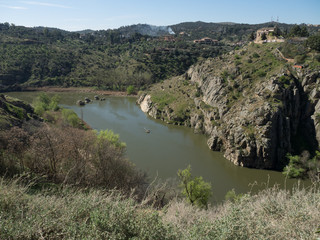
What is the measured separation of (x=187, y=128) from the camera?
173 ft

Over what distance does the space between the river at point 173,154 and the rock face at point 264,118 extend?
234 centimetres

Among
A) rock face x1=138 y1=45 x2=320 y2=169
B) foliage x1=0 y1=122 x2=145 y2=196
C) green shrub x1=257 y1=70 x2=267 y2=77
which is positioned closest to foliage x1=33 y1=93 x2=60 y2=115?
foliage x1=0 y1=122 x2=145 y2=196

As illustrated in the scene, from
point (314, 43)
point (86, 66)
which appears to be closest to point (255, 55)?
point (314, 43)

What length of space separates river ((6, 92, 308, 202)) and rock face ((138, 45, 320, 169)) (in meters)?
2.34

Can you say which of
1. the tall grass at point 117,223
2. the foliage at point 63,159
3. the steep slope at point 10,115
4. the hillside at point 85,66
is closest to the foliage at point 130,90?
the hillside at point 85,66

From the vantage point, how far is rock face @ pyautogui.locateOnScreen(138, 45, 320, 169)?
117 feet

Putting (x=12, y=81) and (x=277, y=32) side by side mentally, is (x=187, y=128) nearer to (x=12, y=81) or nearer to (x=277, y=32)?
(x=277, y=32)

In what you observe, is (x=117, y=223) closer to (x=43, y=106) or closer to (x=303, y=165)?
(x=303, y=165)

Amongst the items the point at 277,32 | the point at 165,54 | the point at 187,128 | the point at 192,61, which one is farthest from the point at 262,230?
the point at 165,54

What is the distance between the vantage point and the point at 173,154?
38.5m

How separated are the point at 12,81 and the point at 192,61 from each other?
77.3 metres

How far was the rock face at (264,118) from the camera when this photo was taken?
35.5m

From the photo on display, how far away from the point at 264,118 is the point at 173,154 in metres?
15.8

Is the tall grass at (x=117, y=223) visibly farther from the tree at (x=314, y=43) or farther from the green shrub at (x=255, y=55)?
the green shrub at (x=255, y=55)
